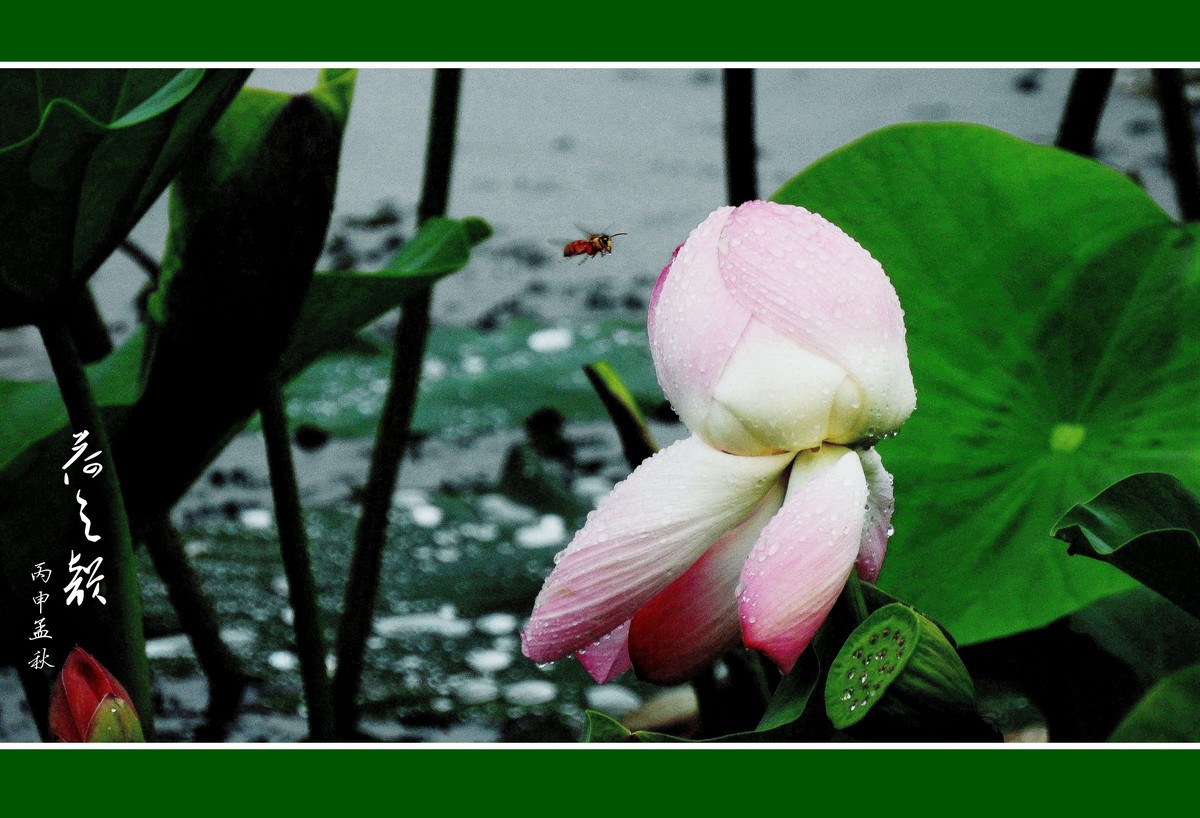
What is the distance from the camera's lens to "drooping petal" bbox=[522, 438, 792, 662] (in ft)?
0.86

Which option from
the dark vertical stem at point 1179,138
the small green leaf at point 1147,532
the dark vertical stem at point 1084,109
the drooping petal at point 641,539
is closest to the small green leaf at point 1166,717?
the small green leaf at point 1147,532

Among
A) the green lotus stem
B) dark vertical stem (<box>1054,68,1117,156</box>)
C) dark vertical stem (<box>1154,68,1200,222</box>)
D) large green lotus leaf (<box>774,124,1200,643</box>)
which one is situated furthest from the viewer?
dark vertical stem (<box>1154,68,1200,222</box>)

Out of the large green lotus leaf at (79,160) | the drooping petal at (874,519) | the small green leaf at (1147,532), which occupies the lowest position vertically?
the small green leaf at (1147,532)

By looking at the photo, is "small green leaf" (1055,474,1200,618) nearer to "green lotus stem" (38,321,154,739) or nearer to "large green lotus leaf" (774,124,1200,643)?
"large green lotus leaf" (774,124,1200,643)

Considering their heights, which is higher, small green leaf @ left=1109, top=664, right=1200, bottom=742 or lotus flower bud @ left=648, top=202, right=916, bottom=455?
lotus flower bud @ left=648, top=202, right=916, bottom=455

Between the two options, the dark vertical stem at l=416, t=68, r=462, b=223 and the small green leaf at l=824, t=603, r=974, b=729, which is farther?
the dark vertical stem at l=416, t=68, r=462, b=223

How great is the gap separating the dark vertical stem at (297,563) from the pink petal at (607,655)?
0.70 feet

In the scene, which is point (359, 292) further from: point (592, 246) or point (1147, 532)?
point (1147, 532)

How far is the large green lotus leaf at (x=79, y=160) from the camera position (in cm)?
34

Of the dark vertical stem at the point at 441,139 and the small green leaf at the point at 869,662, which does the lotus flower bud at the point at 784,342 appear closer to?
the small green leaf at the point at 869,662

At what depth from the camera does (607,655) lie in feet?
0.99

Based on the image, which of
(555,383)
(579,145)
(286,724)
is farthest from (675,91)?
(286,724)

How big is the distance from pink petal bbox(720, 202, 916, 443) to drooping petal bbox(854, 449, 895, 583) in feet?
0.06

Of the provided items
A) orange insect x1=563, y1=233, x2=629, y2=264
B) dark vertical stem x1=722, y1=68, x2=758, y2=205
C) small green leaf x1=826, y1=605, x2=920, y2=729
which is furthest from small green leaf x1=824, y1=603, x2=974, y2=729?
dark vertical stem x1=722, y1=68, x2=758, y2=205
